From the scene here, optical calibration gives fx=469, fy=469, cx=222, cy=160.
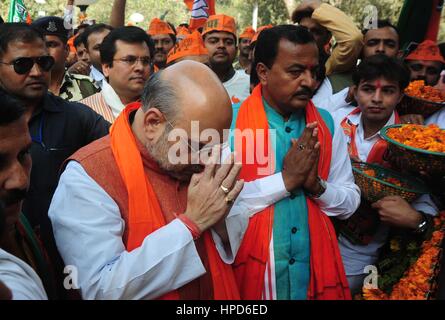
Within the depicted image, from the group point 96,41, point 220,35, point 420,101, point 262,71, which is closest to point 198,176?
point 262,71

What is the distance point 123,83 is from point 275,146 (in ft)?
6.71

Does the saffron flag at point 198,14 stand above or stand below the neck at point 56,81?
above

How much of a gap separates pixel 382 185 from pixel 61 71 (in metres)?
3.26

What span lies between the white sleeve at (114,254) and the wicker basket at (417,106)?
102 inches

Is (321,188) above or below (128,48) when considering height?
below

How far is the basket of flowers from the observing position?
141 inches

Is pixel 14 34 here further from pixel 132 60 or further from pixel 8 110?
pixel 8 110

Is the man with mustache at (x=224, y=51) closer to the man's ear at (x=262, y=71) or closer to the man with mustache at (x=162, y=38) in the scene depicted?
the man with mustache at (x=162, y=38)

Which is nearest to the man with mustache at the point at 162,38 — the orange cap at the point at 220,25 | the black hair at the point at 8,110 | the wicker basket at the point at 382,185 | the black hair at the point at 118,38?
the orange cap at the point at 220,25

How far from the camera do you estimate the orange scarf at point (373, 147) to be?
3346mm

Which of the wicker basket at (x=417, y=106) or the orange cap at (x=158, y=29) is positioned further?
the orange cap at (x=158, y=29)

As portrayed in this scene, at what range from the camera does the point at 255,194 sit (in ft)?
8.31

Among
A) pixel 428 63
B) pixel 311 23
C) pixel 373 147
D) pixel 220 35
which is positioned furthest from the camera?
pixel 220 35

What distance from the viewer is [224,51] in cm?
583
